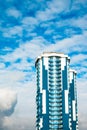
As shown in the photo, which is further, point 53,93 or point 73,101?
point 73,101

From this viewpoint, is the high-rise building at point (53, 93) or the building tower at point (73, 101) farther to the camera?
the building tower at point (73, 101)

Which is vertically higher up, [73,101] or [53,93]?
[53,93]

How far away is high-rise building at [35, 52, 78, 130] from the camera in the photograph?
154375mm

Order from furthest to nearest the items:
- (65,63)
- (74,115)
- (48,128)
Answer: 1. (74,115)
2. (65,63)
3. (48,128)

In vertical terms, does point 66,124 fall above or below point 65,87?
below

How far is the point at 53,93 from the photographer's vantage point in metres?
158

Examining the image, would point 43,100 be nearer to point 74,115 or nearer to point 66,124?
point 66,124

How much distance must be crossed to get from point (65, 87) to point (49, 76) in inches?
362

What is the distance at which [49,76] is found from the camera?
A: 160 m

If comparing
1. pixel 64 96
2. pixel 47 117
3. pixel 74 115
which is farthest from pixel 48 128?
pixel 74 115

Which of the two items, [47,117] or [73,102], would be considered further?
[73,102]

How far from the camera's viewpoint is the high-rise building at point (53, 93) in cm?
15438

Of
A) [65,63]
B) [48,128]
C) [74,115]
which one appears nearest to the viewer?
[48,128]

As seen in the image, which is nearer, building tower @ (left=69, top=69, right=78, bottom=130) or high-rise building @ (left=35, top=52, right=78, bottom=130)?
high-rise building @ (left=35, top=52, right=78, bottom=130)
